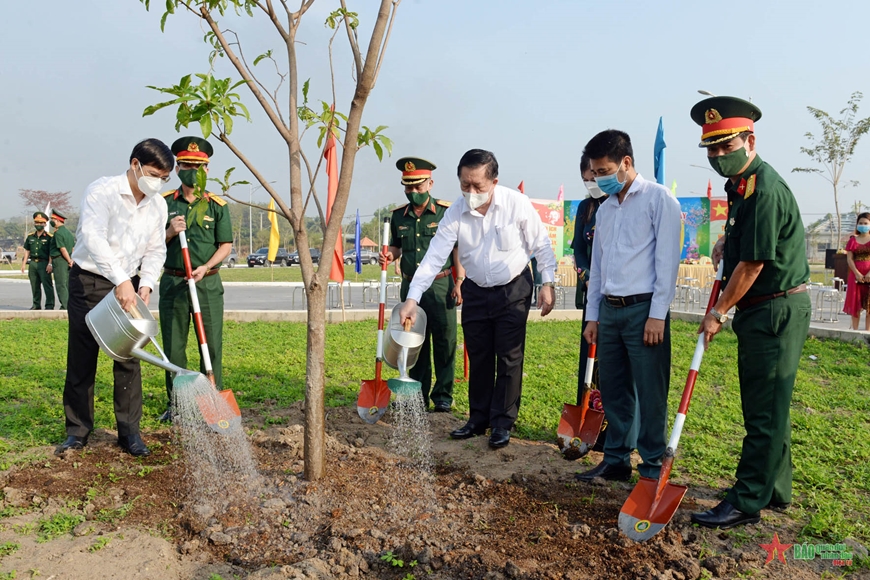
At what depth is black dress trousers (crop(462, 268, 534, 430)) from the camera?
14.7 feet

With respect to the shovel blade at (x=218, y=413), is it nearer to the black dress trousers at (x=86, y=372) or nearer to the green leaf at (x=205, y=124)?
the black dress trousers at (x=86, y=372)

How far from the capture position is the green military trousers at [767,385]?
3053mm

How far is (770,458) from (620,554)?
93 cm

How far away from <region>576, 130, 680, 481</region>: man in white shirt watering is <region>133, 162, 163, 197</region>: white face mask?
2.57 m

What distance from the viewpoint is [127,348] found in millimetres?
3834

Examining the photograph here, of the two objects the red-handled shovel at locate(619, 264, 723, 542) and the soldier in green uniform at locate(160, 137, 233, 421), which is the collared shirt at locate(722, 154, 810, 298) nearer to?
the red-handled shovel at locate(619, 264, 723, 542)

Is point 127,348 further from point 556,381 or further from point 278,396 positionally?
point 556,381

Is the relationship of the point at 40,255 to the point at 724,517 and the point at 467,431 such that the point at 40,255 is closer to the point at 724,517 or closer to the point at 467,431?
the point at 467,431

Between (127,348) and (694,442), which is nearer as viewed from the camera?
(127,348)

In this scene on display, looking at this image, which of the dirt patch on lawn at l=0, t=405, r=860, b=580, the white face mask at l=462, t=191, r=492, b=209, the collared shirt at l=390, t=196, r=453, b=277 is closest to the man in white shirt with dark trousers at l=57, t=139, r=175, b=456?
the dirt patch on lawn at l=0, t=405, r=860, b=580

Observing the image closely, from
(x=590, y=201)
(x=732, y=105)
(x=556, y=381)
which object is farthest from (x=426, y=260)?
(x=556, y=381)

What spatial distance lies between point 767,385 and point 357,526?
6.62 ft

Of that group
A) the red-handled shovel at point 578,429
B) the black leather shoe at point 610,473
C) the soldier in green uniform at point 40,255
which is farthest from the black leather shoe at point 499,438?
the soldier in green uniform at point 40,255

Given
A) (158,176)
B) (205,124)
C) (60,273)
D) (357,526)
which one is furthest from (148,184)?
(60,273)
